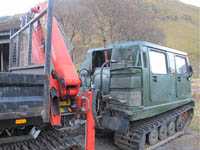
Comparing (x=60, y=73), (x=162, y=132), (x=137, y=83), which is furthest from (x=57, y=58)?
(x=162, y=132)

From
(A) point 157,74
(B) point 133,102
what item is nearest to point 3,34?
(B) point 133,102

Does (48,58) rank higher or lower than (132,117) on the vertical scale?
higher

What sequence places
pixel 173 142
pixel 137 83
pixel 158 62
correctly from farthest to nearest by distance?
pixel 173 142 < pixel 158 62 < pixel 137 83

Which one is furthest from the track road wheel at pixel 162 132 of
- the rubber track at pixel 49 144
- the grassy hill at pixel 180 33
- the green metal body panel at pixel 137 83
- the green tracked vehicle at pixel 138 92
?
the grassy hill at pixel 180 33

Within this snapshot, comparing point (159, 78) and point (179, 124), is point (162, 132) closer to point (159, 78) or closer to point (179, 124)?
point (179, 124)

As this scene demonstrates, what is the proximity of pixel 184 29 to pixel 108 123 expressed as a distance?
68.6m

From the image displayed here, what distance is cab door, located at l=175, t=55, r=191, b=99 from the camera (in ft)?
17.1

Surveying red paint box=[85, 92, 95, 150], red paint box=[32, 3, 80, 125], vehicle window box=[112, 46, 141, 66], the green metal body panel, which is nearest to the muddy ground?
the green metal body panel

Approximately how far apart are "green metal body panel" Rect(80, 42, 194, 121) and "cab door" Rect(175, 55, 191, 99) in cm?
40

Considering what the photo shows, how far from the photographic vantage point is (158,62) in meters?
4.43

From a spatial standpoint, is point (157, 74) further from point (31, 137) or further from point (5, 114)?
point (5, 114)

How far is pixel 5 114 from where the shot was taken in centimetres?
185

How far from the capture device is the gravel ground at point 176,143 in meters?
4.53

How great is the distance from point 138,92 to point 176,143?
7.50 ft
